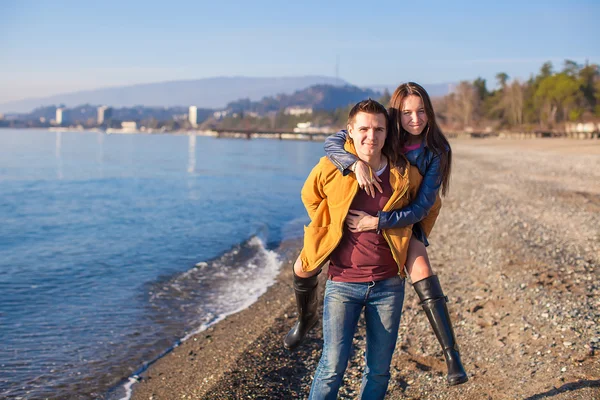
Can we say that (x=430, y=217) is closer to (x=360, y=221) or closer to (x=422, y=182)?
(x=422, y=182)

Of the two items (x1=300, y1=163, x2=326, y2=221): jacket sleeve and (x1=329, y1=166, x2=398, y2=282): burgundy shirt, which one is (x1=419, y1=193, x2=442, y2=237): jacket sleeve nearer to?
(x1=329, y1=166, x2=398, y2=282): burgundy shirt

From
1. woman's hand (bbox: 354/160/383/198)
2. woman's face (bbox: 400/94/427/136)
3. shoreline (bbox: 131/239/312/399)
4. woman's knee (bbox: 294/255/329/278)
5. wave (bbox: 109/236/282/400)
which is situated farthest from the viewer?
wave (bbox: 109/236/282/400)

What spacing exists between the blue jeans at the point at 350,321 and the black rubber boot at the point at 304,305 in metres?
0.27

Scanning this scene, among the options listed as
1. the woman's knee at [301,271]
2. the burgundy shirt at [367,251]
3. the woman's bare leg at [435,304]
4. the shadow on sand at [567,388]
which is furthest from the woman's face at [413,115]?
the shadow on sand at [567,388]

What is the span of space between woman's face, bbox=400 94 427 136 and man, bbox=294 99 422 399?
0.17m

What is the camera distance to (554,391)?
4328mm

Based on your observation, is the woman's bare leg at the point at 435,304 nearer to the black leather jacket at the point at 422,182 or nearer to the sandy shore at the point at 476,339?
the black leather jacket at the point at 422,182

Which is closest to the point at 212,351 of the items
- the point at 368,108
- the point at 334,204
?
the point at 334,204

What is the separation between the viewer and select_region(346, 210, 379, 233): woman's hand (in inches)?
130

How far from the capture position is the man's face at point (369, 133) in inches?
129

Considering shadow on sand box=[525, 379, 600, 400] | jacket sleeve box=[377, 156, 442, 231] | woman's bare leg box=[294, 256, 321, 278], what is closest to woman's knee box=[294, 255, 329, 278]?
woman's bare leg box=[294, 256, 321, 278]

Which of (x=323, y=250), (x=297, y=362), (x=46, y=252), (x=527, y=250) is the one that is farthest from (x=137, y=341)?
(x=46, y=252)

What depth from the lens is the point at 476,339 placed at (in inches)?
228

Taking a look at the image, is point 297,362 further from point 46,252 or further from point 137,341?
point 46,252
